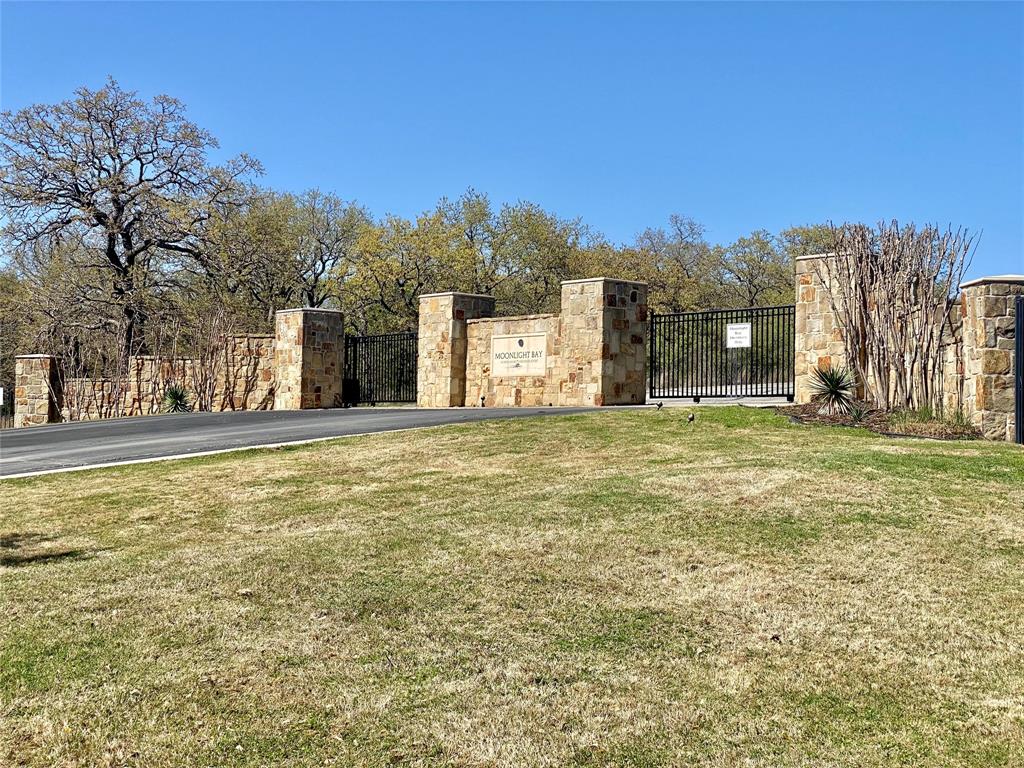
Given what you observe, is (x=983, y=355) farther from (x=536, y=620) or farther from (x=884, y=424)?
(x=536, y=620)

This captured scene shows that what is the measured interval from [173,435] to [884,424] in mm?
11417

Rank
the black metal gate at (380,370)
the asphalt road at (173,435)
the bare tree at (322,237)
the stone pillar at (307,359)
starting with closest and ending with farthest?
the asphalt road at (173,435), the stone pillar at (307,359), the black metal gate at (380,370), the bare tree at (322,237)

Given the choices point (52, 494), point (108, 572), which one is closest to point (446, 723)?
point (108, 572)

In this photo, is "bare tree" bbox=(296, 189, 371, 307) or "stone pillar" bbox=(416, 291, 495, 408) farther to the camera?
"bare tree" bbox=(296, 189, 371, 307)

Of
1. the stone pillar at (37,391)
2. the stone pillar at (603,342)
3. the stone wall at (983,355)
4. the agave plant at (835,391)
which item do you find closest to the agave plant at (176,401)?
the stone pillar at (37,391)

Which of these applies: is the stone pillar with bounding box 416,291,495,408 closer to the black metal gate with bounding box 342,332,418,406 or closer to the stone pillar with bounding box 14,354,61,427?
the black metal gate with bounding box 342,332,418,406

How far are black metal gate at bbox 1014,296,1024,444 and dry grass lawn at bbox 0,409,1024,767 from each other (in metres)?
2.19

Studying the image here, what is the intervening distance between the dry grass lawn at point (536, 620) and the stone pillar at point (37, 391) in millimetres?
19959

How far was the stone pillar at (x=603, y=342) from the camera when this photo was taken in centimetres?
1853

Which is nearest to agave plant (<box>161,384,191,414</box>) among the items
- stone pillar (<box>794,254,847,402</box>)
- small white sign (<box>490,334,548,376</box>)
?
small white sign (<box>490,334,548,376</box>)

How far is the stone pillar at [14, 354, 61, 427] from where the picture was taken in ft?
87.3

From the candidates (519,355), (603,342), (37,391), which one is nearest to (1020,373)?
(603,342)

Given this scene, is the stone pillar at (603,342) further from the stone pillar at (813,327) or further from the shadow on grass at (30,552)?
the shadow on grass at (30,552)

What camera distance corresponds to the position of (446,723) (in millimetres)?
3775
